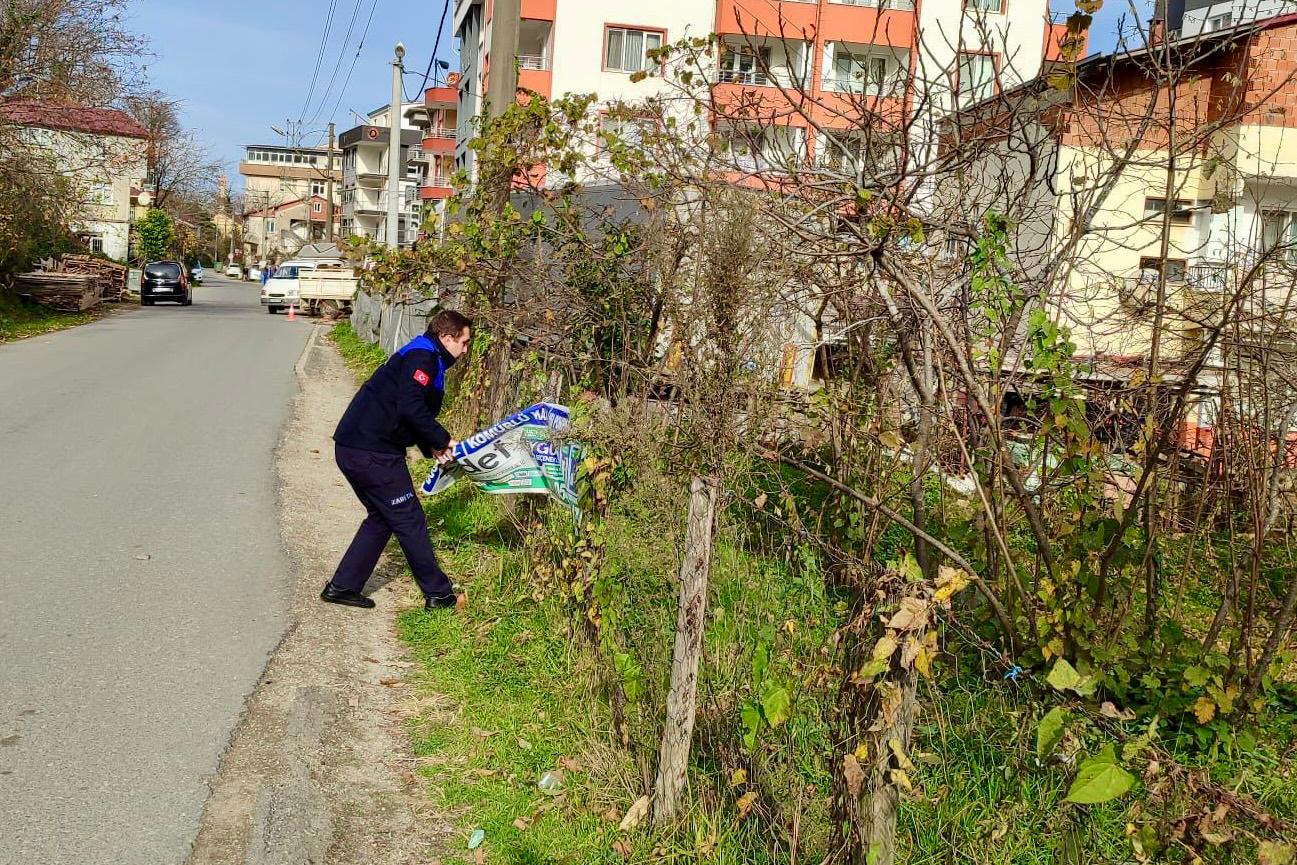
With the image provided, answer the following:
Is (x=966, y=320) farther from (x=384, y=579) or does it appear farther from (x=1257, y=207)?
(x=384, y=579)

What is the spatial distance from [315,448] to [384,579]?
17.5 feet

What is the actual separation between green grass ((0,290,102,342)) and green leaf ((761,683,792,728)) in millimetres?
24130

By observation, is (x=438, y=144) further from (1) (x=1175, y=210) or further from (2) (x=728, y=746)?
(2) (x=728, y=746)

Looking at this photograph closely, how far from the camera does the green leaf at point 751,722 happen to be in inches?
143

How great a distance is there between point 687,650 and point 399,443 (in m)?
3.23

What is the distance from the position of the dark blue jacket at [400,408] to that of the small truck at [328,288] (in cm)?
3342

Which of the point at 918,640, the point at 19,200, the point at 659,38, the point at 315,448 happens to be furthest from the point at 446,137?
the point at 918,640

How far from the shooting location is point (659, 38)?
40.9 meters

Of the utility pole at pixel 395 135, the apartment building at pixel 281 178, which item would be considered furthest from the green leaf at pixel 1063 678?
the apartment building at pixel 281 178

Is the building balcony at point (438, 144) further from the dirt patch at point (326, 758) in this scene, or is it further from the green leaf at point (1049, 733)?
the green leaf at point (1049, 733)

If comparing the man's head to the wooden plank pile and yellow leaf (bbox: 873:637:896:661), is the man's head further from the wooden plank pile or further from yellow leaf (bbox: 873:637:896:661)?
the wooden plank pile

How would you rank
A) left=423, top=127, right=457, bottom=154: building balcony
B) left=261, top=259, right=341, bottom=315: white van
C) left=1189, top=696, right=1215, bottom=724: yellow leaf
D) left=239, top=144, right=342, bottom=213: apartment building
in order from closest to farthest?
left=1189, top=696, right=1215, bottom=724: yellow leaf
left=261, top=259, right=341, bottom=315: white van
left=423, top=127, right=457, bottom=154: building balcony
left=239, top=144, right=342, bottom=213: apartment building

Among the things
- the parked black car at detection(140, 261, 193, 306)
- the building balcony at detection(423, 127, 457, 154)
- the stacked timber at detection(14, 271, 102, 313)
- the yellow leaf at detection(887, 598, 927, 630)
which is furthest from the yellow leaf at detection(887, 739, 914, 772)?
the building balcony at detection(423, 127, 457, 154)

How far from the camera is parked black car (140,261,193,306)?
4481cm
